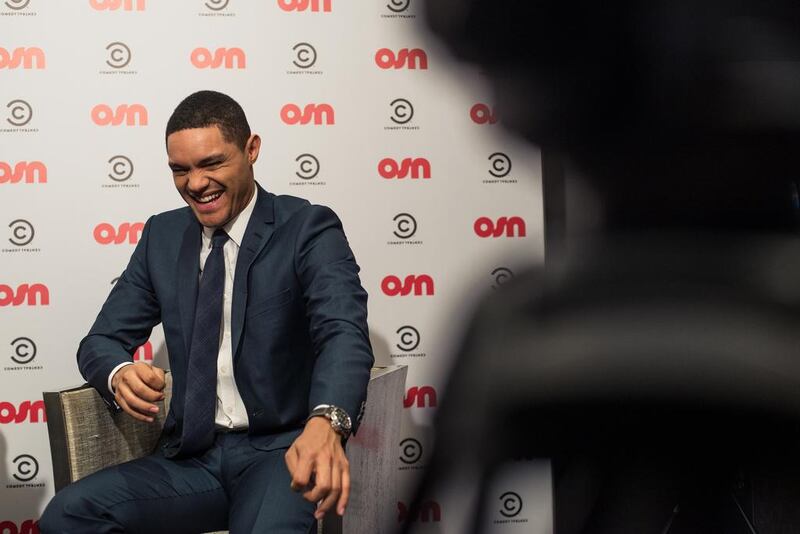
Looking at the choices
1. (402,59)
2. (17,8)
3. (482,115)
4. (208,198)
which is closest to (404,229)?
(482,115)

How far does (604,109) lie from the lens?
128 inches

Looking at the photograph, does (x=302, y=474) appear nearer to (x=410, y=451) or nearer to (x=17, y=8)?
(x=410, y=451)

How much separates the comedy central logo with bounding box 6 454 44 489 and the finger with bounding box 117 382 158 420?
141 cm

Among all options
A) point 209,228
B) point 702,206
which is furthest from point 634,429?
point 209,228

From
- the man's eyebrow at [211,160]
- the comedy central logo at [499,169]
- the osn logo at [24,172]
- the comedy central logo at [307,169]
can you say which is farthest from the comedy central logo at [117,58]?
the comedy central logo at [499,169]

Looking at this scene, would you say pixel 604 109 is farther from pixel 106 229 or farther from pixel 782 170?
pixel 106 229

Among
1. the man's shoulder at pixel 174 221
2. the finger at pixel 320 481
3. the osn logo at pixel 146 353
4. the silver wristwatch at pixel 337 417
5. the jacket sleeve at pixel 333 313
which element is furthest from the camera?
the osn logo at pixel 146 353

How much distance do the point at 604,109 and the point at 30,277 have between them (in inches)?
86.8

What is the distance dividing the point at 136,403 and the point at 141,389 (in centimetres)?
4

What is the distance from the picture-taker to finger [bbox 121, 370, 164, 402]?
1881 millimetres

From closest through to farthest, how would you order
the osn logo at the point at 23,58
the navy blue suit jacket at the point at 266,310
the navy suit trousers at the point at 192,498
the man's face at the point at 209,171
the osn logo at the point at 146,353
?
1. the navy suit trousers at the point at 192,498
2. the navy blue suit jacket at the point at 266,310
3. the man's face at the point at 209,171
4. the osn logo at the point at 23,58
5. the osn logo at the point at 146,353

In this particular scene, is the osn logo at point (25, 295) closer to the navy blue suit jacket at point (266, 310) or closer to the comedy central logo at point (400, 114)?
the navy blue suit jacket at point (266, 310)

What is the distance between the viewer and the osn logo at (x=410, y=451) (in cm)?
322

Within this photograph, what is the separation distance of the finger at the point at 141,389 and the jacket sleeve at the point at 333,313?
37 centimetres
